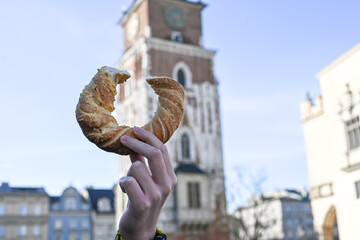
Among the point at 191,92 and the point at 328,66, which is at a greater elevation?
the point at 191,92

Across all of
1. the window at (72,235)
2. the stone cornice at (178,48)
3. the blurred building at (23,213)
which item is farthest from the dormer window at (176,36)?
the window at (72,235)

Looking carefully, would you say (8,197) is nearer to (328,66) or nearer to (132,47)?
(132,47)

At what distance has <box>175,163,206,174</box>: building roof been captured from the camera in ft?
102

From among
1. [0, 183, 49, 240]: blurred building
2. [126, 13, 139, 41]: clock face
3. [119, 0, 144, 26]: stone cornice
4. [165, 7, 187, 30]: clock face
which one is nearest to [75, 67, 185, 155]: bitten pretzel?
[165, 7, 187, 30]: clock face

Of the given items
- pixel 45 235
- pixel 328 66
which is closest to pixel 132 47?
pixel 328 66

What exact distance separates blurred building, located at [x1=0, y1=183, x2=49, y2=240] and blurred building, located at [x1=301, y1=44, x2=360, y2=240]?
33098 mm

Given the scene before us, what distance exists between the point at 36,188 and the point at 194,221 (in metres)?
24.4

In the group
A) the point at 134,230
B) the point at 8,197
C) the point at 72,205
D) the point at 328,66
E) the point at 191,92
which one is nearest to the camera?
the point at 134,230

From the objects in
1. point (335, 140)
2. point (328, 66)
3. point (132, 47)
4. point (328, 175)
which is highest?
point (132, 47)

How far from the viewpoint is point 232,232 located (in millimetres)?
31562

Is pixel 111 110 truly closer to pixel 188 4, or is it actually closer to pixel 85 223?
pixel 188 4

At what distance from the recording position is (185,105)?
33281 mm

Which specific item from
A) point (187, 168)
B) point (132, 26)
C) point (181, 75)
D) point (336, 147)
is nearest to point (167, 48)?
point (181, 75)

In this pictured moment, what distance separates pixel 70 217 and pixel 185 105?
22838 millimetres
